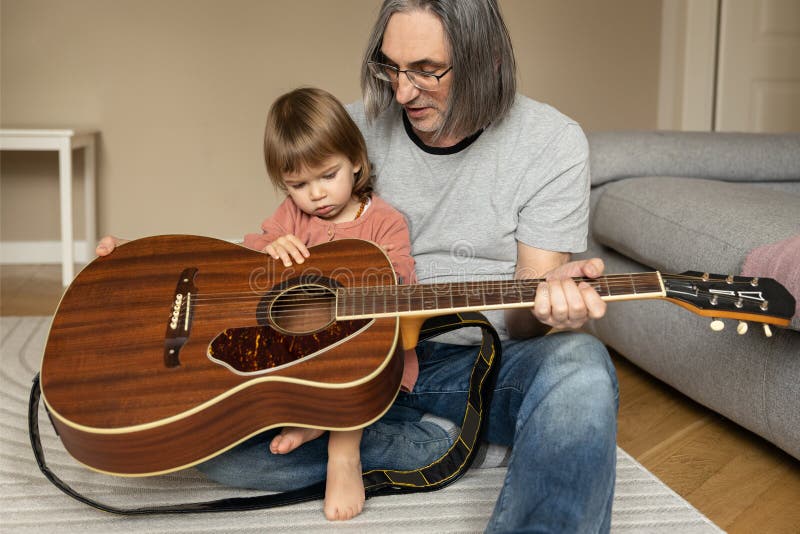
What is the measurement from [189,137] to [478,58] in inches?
101

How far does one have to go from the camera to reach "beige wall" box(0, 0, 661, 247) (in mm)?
3477

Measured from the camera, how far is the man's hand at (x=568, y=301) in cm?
106

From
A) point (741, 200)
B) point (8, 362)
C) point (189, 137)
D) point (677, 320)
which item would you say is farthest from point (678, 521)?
point (189, 137)

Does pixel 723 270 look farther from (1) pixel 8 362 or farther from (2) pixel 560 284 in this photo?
(1) pixel 8 362

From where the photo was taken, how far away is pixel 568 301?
1062mm

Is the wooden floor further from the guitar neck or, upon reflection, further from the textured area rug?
the guitar neck

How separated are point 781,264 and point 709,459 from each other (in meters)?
0.46

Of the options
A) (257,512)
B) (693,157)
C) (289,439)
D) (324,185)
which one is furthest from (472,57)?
(693,157)

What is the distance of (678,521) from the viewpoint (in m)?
1.25

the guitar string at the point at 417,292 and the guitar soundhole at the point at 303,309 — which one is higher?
the guitar string at the point at 417,292

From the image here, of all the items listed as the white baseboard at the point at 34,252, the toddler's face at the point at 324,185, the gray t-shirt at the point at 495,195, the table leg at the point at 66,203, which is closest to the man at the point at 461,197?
the gray t-shirt at the point at 495,195

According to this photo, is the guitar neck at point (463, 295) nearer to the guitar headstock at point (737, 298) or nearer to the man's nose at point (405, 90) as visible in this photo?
the guitar headstock at point (737, 298)

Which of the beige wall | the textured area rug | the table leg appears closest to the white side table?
the table leg

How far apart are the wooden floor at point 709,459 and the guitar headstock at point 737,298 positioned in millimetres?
469
